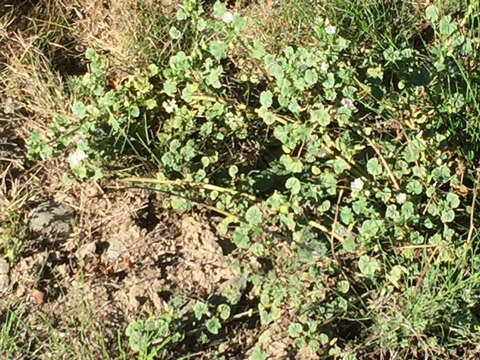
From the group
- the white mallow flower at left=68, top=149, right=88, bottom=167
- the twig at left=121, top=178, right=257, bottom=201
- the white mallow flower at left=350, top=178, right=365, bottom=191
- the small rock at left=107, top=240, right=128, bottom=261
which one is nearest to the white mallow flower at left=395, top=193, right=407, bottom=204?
the white mallow flower at left=350, top=178, right=365, bottom=191

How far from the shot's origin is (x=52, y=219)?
10.9 ft

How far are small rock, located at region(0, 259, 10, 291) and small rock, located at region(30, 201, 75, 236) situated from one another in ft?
0.59

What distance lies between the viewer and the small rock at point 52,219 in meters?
3.30

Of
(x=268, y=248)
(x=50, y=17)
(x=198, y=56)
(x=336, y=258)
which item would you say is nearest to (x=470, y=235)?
(x=336, y=258)

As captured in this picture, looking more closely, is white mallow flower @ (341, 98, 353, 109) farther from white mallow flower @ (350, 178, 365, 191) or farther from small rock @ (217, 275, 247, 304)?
small rock @ (217, 275, 247, 304)

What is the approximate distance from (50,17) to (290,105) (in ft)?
4.56

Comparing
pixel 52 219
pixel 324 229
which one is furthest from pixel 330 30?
pixel 52 219

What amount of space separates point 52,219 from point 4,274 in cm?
29

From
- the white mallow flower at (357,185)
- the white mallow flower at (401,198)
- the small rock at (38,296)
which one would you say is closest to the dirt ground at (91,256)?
the small rock at (38,296)

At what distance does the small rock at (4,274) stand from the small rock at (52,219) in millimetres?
Result: 179

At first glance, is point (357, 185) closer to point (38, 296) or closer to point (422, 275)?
point (422, 275)

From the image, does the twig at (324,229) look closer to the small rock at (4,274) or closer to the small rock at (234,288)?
the small rock at (234,288)

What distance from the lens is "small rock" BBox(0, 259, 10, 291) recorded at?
3.16 metres

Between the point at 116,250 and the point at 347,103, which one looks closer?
the point at 347,103
